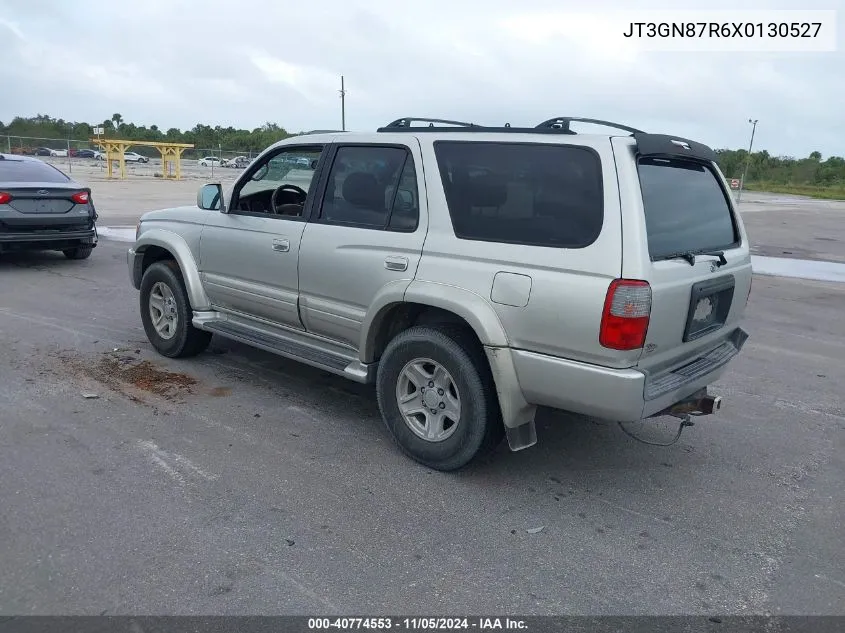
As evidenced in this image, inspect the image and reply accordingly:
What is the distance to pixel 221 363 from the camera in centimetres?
593

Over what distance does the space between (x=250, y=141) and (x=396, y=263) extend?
68823mm

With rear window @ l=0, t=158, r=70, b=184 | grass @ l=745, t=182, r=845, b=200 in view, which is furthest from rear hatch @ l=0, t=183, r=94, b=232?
grass @ l=745, t=182, r=845, b=200

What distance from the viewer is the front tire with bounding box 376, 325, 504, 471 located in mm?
3838

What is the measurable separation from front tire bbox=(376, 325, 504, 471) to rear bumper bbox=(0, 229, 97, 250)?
296 inches

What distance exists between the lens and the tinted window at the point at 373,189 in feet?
13.9

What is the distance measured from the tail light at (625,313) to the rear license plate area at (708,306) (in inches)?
17.8

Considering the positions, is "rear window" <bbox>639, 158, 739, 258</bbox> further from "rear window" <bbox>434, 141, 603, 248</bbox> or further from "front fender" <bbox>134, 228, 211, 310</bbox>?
"front fender" <bbox>134, 228, 211, 310</bbox>

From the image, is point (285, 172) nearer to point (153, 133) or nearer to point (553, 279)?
point (553, 279)

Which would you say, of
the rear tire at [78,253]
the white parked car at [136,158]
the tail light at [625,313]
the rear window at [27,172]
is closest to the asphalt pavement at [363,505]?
the tail light at [625,313]

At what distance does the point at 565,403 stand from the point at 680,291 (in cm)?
79

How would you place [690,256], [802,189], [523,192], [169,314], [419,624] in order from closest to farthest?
[419,624]
[690,256]
[523,192]
[169,314]
[802,189]

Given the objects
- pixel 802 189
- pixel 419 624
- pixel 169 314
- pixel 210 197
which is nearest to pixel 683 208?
pixel 419 624

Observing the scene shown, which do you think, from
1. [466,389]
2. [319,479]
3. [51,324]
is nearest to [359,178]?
[466,389]

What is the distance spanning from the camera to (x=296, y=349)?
4871mm
